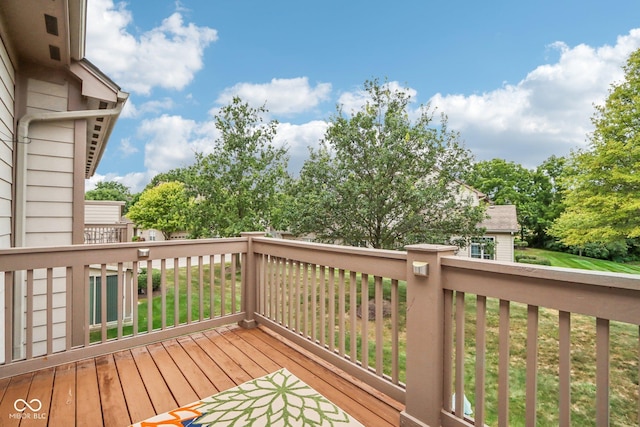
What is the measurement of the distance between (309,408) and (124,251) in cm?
196

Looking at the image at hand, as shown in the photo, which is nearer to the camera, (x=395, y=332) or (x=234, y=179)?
(x=395, y=332)

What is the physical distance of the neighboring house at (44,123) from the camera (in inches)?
109

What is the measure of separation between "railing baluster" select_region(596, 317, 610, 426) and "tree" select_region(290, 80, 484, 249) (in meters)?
5.88

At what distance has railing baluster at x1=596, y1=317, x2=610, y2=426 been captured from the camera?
3.76ft

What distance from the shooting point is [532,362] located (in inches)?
52.5

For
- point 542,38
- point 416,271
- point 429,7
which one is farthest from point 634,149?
point 416,271

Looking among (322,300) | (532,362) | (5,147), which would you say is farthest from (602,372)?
(5,147)

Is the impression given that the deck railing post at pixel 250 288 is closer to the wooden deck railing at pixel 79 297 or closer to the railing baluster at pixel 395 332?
the wooden deck railing at pixel 79 297

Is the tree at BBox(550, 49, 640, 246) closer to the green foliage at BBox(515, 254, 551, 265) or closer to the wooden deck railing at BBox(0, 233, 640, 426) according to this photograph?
the green foliage at BBox(515, 254, 551, 265)

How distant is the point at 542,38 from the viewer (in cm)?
1073

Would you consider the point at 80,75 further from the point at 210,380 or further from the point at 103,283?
the point at 210,380

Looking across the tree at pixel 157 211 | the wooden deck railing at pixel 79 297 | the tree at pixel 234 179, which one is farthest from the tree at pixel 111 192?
the wooden deck railing at pixel 79 297

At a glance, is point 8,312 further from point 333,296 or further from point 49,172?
point 333,296

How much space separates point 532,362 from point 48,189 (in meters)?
4.43
